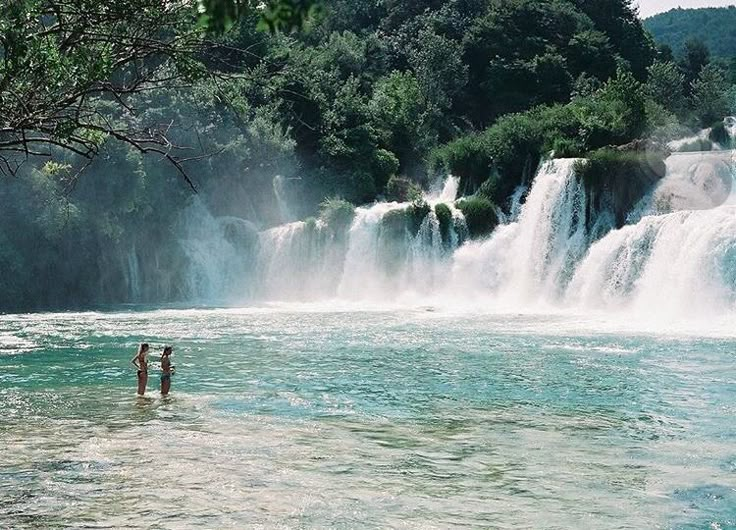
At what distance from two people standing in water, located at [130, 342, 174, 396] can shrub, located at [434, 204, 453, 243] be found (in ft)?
75.1

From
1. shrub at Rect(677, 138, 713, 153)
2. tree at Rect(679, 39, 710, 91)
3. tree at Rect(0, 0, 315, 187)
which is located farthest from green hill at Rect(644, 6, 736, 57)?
tree at Rect(0, 0, 315, 187)

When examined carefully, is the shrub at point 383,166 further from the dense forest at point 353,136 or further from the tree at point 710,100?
the tree at point 710,100

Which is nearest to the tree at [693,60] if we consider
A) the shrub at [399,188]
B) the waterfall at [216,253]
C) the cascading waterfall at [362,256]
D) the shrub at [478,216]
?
the shrub at [399,188]

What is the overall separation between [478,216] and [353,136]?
10828 mm

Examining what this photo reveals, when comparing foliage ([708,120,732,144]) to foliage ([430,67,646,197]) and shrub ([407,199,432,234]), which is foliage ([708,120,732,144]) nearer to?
foliage ([430,67,646,197])

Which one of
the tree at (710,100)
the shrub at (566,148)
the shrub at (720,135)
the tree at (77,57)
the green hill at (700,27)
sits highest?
the green hill at (700,27)

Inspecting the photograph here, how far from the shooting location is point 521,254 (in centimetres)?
3891

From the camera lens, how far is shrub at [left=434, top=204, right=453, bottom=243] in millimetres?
40719

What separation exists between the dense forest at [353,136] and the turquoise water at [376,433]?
23.1ft

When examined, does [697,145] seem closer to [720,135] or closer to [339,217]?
[720,135]

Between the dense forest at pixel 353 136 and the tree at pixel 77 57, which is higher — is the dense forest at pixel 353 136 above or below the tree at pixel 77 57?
above

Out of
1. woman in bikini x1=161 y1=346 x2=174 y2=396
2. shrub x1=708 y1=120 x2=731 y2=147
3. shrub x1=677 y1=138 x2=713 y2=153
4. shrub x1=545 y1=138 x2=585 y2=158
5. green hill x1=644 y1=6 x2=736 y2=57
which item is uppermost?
green hill x1=644 y1=6 x2=736 y2=57

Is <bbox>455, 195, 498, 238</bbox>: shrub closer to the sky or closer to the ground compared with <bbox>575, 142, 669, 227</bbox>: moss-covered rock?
closer to the ground

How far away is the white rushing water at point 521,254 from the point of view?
3177 centimetres
